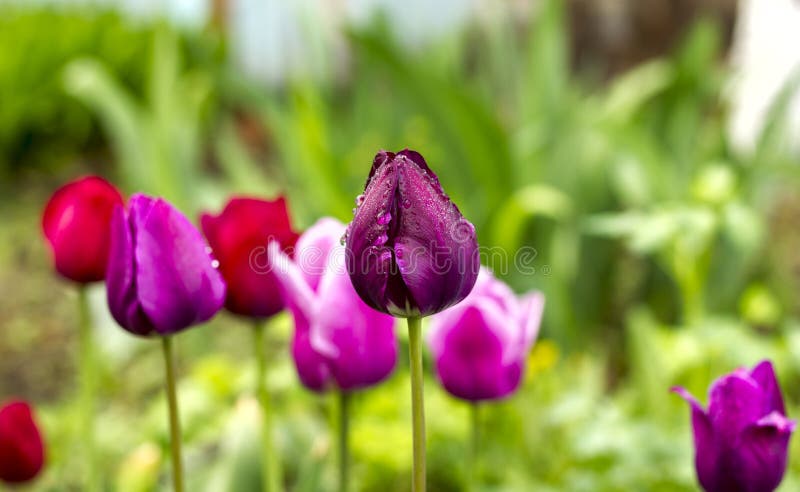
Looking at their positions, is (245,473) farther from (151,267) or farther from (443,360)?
(151,267)

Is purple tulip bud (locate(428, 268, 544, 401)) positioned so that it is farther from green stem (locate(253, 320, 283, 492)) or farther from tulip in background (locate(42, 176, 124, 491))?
tulip in background (locate(42, 176, 124, 491))

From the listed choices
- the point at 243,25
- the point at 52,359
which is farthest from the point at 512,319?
the point at 243,25

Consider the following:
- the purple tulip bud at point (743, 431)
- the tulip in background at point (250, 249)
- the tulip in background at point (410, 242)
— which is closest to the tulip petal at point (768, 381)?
the purple tulip bud at point (743, 431)

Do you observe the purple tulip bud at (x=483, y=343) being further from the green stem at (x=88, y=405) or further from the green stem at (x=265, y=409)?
the green stem at (x=88, y=405)

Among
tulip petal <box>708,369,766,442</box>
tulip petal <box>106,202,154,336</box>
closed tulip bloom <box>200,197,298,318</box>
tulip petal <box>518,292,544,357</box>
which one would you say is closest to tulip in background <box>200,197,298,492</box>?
closed tulip bloom <box>200,197,298,318</box>

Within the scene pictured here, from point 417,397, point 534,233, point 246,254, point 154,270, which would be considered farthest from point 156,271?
point 534,233
